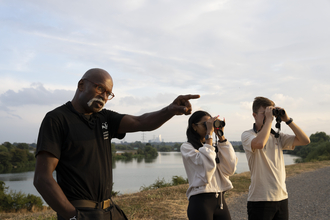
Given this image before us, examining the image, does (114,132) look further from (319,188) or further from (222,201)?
(319,188)

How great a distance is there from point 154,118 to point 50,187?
3.13 feet

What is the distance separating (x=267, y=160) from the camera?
2957mm

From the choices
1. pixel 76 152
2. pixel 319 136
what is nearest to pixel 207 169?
pixel 76 152

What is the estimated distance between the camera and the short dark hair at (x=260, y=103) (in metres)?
3.16

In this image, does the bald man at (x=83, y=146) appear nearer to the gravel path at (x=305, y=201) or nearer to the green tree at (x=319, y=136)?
the gravel path at (x=305, y=201)

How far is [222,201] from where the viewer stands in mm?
2717

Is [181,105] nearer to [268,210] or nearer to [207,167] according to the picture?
[207,167]

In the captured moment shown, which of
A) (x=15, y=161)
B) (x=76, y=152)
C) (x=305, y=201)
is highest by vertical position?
(x=76, y=152)

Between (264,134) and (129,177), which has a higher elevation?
(264,134)

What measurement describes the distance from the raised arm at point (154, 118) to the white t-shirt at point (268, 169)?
135 centimetres

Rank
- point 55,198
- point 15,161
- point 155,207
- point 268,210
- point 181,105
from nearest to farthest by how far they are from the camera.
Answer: point 55,198 → point 181,105 → point 268,210 → point 155,207 → point 15,161

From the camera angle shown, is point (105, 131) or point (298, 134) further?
point (298, 134)

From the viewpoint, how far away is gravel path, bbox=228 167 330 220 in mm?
6590

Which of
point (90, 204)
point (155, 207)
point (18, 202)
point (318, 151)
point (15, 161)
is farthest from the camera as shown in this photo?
point (15, 161)
